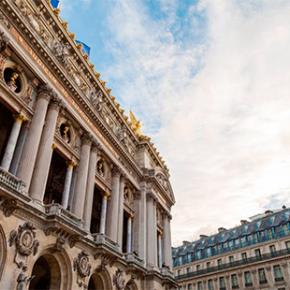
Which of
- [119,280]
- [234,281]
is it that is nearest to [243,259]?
[234,281]

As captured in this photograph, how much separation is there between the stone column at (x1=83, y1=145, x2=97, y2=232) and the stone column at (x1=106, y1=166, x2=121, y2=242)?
2.86m

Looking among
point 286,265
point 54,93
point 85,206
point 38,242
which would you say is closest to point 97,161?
point 85,206

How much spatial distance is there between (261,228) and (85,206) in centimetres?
4199

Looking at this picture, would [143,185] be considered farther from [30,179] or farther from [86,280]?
[30,179]

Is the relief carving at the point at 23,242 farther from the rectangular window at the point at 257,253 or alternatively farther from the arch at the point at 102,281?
the rectangular window at the point at 257,253

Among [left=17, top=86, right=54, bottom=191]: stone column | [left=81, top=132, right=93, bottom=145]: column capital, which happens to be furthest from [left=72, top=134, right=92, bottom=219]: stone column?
[left=17, top=86, right=54, bottom=191]: stone column

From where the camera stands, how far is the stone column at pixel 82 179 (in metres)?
21.6

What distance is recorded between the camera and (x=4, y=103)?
18.1 m

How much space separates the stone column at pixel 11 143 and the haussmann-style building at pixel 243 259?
44413 mm

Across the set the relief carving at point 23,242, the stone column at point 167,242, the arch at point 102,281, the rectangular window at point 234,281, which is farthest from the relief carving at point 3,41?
the rectangular window at point 234,281

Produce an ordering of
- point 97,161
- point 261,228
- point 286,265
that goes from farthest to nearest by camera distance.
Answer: point 261,228 → point 286,265 → point 97,161

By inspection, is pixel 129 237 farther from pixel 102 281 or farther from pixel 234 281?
pixel 234 281

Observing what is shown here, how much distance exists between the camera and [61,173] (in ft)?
79.0

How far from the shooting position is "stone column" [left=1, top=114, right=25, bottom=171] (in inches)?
676
